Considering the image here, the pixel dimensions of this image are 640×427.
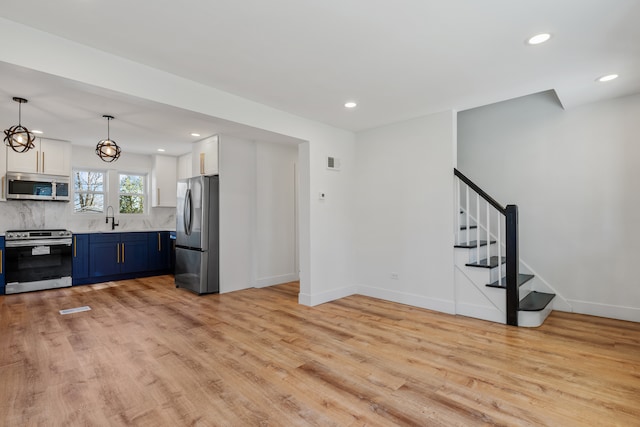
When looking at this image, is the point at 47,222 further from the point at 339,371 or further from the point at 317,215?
the point at 339,371

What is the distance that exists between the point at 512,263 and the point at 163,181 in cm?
638

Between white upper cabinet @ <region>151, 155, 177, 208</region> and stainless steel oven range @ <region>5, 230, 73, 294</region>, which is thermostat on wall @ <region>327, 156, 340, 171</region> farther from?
stainless steel oven range @ <region>5, 230, 73, 294</region>

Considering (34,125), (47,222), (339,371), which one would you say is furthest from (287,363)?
(47,222)

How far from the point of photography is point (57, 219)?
594 centimetres

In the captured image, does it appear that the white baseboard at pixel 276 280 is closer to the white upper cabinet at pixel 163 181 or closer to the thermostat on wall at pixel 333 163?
the thermostat on wall at pixel 333 163

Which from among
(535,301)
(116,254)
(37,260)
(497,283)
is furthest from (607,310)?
(37,260)

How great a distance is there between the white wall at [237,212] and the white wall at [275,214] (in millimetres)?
108

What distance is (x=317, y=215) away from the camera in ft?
14.7

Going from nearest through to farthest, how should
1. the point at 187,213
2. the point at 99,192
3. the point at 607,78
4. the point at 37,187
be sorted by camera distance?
1. the point at 607,78
2. the point at 187,213
3. the point at 37,187
4. the point at 99,192

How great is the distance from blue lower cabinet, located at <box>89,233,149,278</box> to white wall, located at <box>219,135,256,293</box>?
2312mm

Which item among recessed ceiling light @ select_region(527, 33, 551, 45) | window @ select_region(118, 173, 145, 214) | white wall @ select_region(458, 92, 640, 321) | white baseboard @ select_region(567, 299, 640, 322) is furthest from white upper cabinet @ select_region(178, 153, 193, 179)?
white baseboard @ select_region(567, 299, 640, 322)

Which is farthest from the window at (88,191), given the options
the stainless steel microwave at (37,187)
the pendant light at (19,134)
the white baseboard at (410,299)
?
the white baseboard at (410,299)

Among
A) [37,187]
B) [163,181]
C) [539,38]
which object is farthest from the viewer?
[163,181]

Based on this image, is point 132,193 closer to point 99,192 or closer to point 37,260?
point 99,192
